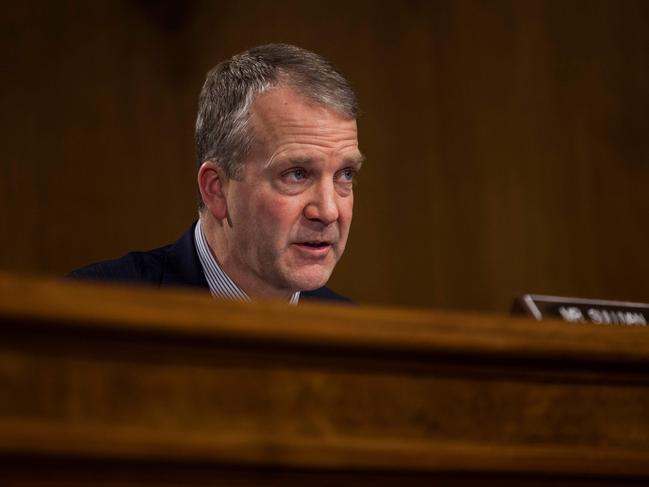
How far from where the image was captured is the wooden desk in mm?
711

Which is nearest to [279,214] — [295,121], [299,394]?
[295,121]

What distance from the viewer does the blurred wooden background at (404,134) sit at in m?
2.65

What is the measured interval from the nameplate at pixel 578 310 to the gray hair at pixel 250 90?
561 mm

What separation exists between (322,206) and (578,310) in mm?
474

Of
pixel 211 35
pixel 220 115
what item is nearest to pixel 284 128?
pixel 220 115

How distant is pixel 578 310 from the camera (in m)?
1.15

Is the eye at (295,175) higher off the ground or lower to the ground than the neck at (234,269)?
higher

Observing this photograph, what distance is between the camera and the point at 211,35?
2.86 metres

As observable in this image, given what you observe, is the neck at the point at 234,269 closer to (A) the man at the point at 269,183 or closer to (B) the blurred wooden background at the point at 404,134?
(A) the man at the point at 269,183

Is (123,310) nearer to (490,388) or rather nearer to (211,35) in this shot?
(490,388)

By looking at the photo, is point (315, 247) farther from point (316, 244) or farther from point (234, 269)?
point (234, 269)

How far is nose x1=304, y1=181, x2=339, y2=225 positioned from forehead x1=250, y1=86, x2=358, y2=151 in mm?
79

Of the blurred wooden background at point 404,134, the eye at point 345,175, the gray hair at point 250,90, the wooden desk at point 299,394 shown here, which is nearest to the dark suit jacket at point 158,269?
the gray hair at point 250,90

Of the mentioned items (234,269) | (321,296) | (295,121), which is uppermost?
(295,121)
